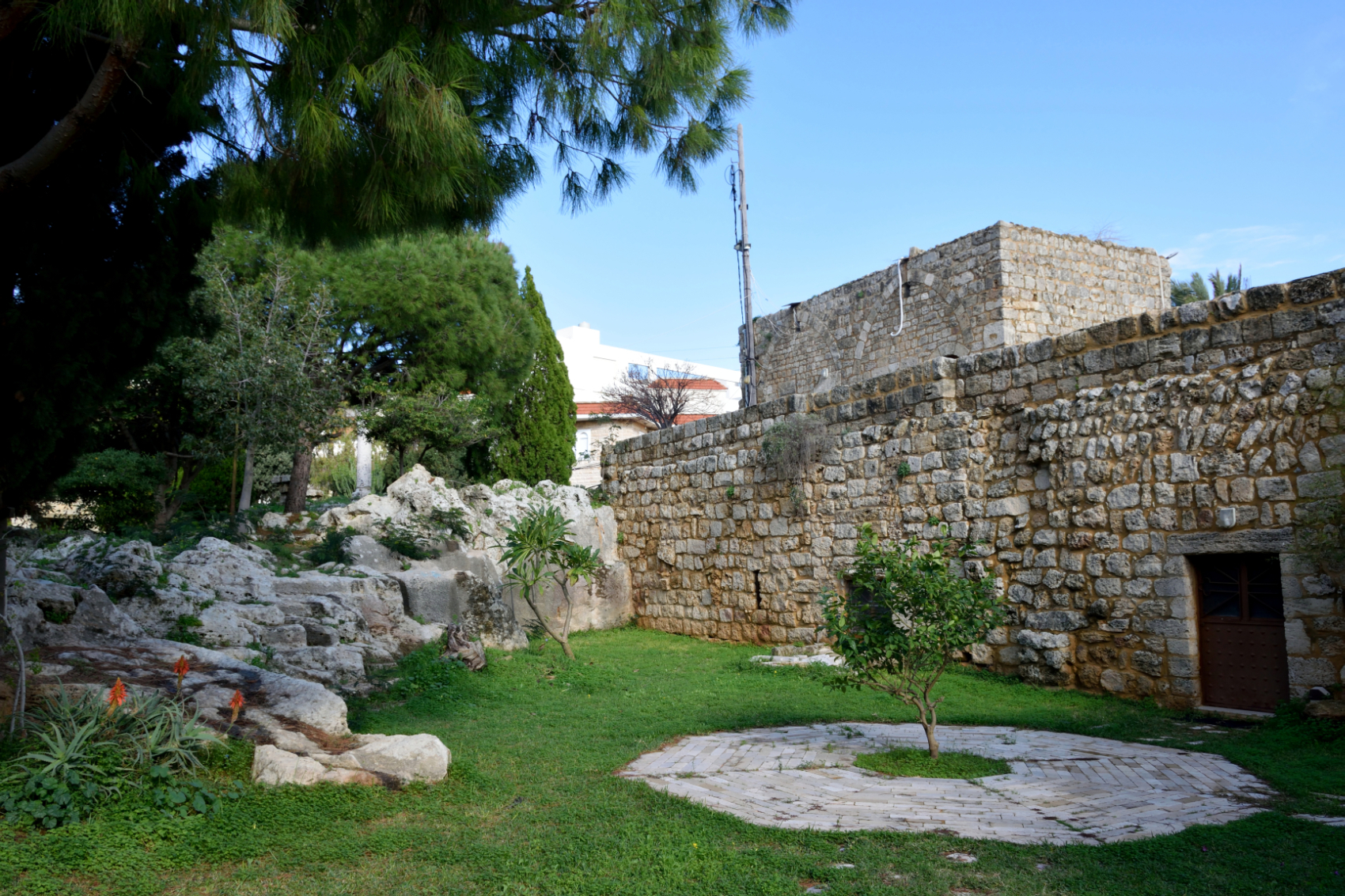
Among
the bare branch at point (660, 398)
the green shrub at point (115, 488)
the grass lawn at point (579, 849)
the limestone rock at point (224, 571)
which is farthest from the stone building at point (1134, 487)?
the bare branch at point (660, 398)

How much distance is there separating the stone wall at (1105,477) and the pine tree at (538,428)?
9999 mm

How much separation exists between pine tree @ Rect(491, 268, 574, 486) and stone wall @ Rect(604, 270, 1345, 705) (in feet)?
32.8

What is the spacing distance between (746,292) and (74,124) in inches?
656

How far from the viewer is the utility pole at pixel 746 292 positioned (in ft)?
64.1

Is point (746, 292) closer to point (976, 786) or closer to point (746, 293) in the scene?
point (746, 293)

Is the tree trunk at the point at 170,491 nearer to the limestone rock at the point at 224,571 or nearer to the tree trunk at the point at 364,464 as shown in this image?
the limestone rock at the point at 224,571

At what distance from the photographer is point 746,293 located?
20.0 meters

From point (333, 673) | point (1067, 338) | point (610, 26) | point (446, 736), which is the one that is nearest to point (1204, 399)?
point (1067, 338)

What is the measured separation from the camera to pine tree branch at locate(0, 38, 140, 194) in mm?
3965

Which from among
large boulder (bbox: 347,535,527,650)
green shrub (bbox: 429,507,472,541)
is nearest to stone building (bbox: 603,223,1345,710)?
large boulder (bbox: 347,535,527,650)

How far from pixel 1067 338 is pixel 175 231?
7.50 meters

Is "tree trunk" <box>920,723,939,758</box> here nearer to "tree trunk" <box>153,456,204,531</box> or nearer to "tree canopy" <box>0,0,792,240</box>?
"tree canopy" <box>0,0,792,240</box>

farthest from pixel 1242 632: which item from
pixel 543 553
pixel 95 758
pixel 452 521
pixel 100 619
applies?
pixel 452 521

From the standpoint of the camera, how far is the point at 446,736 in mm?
6355
